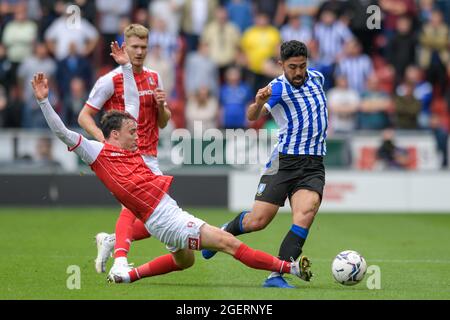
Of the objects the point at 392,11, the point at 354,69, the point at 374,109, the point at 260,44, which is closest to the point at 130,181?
the point at 374,109

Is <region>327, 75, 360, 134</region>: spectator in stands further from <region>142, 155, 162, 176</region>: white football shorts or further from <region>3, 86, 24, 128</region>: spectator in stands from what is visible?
<region>142, 155, 162, 176</region>: white football shorts

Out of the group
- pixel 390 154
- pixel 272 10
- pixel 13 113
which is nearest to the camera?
pixel 390 154

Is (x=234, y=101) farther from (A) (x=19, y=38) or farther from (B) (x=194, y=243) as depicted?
(B) (x=194, y=243)

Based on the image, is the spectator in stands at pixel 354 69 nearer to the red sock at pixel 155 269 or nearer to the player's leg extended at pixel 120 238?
the player's leg extended at pixel 120 238

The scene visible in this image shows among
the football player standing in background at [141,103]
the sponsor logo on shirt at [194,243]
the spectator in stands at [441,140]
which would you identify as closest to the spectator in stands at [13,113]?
the spectator in stands at [441,140]

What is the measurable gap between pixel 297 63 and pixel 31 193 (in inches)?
429

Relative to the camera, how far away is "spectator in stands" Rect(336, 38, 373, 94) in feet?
Answer: 69.2

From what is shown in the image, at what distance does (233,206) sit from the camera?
1975 cm

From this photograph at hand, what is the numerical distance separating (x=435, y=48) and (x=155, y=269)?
13999 mm

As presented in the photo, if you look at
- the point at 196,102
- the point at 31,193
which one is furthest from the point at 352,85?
the point at 31,193

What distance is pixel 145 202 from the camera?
30.1 feet

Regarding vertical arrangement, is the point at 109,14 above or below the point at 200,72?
above

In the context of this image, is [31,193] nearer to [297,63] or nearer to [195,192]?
[195,192]

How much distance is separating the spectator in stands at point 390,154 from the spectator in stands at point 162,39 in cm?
465
